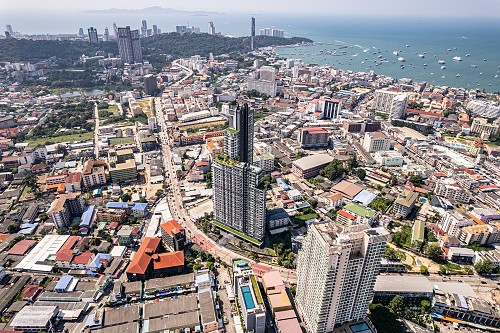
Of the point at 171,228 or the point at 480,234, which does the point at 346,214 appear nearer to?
the point at 480,234

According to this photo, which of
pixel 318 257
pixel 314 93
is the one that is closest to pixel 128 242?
pixel 318 257

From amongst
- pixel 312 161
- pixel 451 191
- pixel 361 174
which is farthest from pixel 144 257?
pixel 451 191

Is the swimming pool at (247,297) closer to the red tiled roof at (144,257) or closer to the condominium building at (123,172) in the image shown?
the red tiled roof at (144,257)

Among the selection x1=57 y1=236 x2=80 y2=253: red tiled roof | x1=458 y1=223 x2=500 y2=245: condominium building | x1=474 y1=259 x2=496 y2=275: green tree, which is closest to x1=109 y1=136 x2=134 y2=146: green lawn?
x1=57 y1=236 x2=80 y2=253: red tiled roof

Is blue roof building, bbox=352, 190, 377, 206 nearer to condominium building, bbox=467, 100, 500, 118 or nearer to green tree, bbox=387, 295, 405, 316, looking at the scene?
green tree, bbox=387, 295, 405, 316

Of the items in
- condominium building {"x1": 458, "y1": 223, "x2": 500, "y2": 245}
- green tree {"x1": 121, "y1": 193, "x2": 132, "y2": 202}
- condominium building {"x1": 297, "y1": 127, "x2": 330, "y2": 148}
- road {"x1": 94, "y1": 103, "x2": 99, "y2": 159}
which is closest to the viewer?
condominium building {"x1": 458, "y1": 223, "x2": 500, "y2": 245}

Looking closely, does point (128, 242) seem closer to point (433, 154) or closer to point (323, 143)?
point (323, 143)

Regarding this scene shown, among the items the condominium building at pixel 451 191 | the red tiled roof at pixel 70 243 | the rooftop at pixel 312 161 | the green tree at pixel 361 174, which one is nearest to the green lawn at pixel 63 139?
the red tiled roof at pixel 70 243
